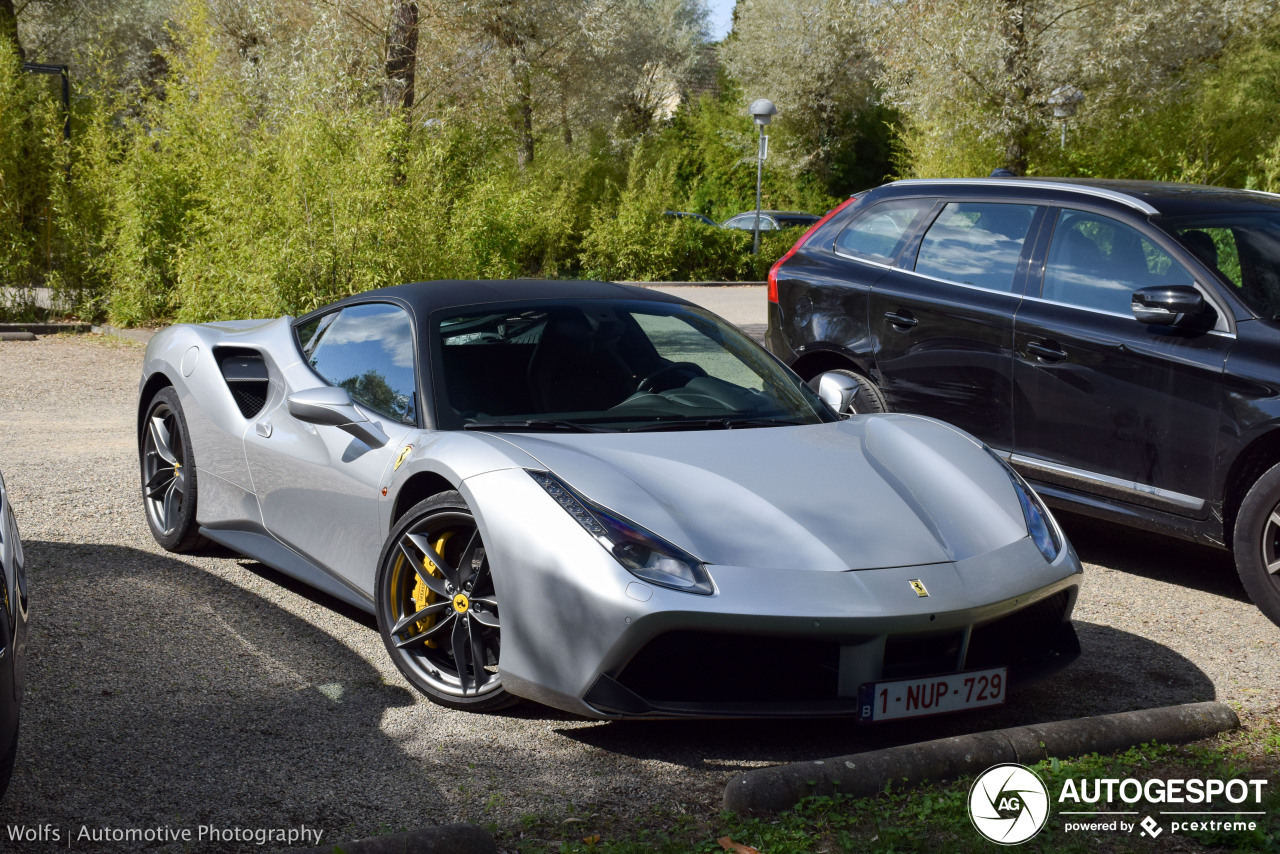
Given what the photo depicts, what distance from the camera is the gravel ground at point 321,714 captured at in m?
3.09

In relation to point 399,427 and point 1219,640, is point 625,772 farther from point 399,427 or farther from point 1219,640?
point 1219,640

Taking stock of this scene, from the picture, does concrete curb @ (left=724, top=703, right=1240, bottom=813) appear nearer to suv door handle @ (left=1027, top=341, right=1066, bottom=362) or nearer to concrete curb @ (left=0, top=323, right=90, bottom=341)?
suv door handle @ (left=1027, top=341, right=1066, bottom=362)

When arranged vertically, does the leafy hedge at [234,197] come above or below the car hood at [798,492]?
above

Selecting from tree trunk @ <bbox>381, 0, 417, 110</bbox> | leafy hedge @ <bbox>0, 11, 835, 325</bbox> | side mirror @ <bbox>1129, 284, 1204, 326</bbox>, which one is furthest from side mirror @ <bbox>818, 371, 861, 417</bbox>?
tree trunk @ <bbox>381, 0, 417, 110</bbox>

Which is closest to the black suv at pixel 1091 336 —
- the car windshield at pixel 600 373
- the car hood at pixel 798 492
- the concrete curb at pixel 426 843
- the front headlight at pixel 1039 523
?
the car windshield at pixel 600 373

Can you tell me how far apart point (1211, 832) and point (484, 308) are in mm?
2832

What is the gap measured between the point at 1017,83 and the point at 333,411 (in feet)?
53.4

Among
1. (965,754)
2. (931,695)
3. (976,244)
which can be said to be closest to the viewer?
(965,754)

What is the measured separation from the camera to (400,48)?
49.0 feet

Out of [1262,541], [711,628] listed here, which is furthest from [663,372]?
[1262,541]

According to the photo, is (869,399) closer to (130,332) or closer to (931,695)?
(931,695)

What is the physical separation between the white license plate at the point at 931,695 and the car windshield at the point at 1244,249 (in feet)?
8.21

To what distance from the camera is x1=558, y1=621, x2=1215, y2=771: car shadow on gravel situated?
11.5 ft

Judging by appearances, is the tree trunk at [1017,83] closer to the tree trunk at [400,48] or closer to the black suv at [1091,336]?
the tree trunk at [400,48]
